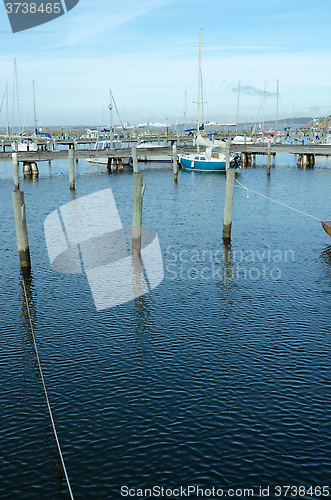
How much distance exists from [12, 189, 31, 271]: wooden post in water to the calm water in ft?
2.90

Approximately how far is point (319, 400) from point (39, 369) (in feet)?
31.8

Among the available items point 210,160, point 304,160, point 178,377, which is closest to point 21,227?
point 178,377

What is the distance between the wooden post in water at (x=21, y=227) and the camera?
24.1 meters

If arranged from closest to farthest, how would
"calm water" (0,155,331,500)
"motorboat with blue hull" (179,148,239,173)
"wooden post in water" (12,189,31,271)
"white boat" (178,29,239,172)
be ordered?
"calm water" (0,155,331,500) → "wooden post in water" (12,189,31,271) → "motorboat with blue hull" (179,148,239,173) → "white boat" (178,29,239,172)

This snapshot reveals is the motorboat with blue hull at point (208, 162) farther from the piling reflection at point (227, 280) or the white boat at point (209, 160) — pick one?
the piling reflection at point (227, 280)

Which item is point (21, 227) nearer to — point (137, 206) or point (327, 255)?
point (137, 206)

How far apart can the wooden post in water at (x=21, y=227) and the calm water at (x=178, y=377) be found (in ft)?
2.90

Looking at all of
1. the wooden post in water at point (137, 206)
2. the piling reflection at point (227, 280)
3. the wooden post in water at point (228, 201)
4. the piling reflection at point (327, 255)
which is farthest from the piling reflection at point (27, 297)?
the piling reflection at point (327, 255)

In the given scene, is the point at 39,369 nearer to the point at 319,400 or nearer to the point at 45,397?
the point at 45,397

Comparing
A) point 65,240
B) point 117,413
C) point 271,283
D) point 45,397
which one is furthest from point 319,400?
point 65,240

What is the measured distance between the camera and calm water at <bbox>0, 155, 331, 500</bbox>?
11.8 metres

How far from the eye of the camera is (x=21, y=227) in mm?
24672

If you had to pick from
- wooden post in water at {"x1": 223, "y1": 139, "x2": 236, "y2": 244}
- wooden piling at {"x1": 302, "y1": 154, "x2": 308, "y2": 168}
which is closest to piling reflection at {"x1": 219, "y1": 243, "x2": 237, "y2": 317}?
wooden post in water at {"x1": 223, "y1": 139, "x2": 236, "y2": 244}

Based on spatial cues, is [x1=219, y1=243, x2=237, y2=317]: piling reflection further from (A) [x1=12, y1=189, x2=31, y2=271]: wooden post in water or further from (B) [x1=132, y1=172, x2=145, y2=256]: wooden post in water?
(A) [x1=12, y1=189, x2=31, y2=271]: wooden post in water
